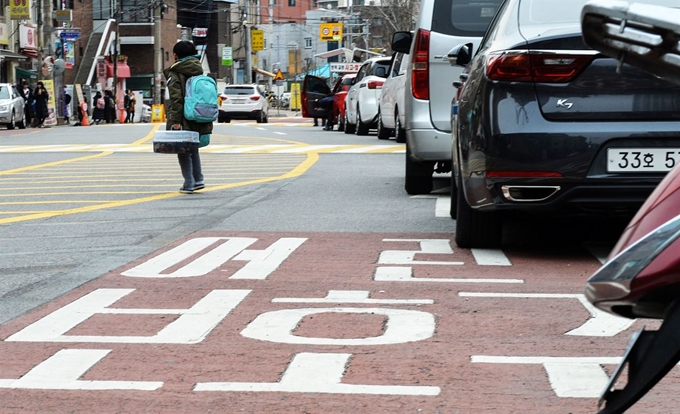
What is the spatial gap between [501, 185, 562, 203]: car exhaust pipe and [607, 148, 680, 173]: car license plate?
0.34m

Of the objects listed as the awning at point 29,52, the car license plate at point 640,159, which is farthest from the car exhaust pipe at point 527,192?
the awning at point 29,52

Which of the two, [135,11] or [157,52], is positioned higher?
[135,11]

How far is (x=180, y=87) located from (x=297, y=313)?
8.23m

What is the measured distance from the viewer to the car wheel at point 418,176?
40.5ft

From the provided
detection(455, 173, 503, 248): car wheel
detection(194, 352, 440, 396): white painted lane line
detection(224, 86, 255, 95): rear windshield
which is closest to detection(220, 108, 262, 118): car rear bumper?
detection(224, 86, 255, 95): rear windshield

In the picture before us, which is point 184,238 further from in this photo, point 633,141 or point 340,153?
point 340,153

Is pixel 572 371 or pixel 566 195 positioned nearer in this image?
pixel 572 371

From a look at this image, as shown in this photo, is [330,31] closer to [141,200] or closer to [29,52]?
[29,52]

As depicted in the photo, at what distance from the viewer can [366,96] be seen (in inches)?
1145

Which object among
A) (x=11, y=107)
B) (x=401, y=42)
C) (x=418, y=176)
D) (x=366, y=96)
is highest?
(x=401, y=42)

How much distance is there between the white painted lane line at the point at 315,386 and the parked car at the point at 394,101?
8.44m

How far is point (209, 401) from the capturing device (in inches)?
167

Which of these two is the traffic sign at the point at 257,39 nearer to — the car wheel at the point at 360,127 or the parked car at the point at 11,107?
the parked car at the point at 11,107

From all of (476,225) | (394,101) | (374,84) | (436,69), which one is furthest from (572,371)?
→ (374,84)
